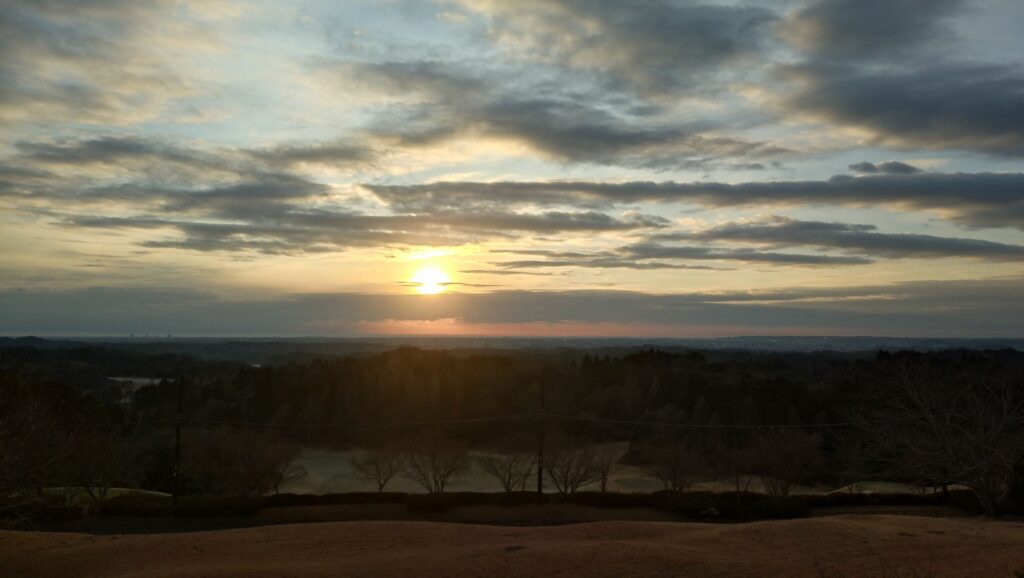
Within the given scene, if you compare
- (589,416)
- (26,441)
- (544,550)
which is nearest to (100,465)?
(26,441)

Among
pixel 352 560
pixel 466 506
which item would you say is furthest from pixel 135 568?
pixel 466 506

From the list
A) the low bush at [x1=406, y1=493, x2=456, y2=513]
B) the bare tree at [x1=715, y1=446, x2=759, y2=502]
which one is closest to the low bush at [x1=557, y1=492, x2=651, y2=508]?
the low bush at [x1=406, y1=493, x2=456, y2=513]

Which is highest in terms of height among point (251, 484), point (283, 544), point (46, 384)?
point (46, 384)

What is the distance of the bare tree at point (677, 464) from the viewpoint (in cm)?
3728

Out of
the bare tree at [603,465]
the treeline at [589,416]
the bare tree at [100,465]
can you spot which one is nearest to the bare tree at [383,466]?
the treeline at [589,416]

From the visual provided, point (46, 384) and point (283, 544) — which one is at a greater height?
point (46, 384)

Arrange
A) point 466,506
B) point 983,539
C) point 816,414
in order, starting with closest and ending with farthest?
point 983,539, point 466,506, point 816,414

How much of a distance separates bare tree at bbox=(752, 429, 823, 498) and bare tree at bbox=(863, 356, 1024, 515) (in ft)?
19.4

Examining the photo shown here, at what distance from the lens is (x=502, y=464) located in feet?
128

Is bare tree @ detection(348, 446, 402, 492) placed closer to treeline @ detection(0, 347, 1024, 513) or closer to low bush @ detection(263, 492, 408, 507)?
treeline @ detection(0, 347, 1024, 513)

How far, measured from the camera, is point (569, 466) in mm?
36000

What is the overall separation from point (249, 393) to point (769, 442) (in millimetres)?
45645

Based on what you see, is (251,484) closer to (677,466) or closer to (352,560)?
(677,466)

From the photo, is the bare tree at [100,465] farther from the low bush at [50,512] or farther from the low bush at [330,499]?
the low bush at [330,499]
